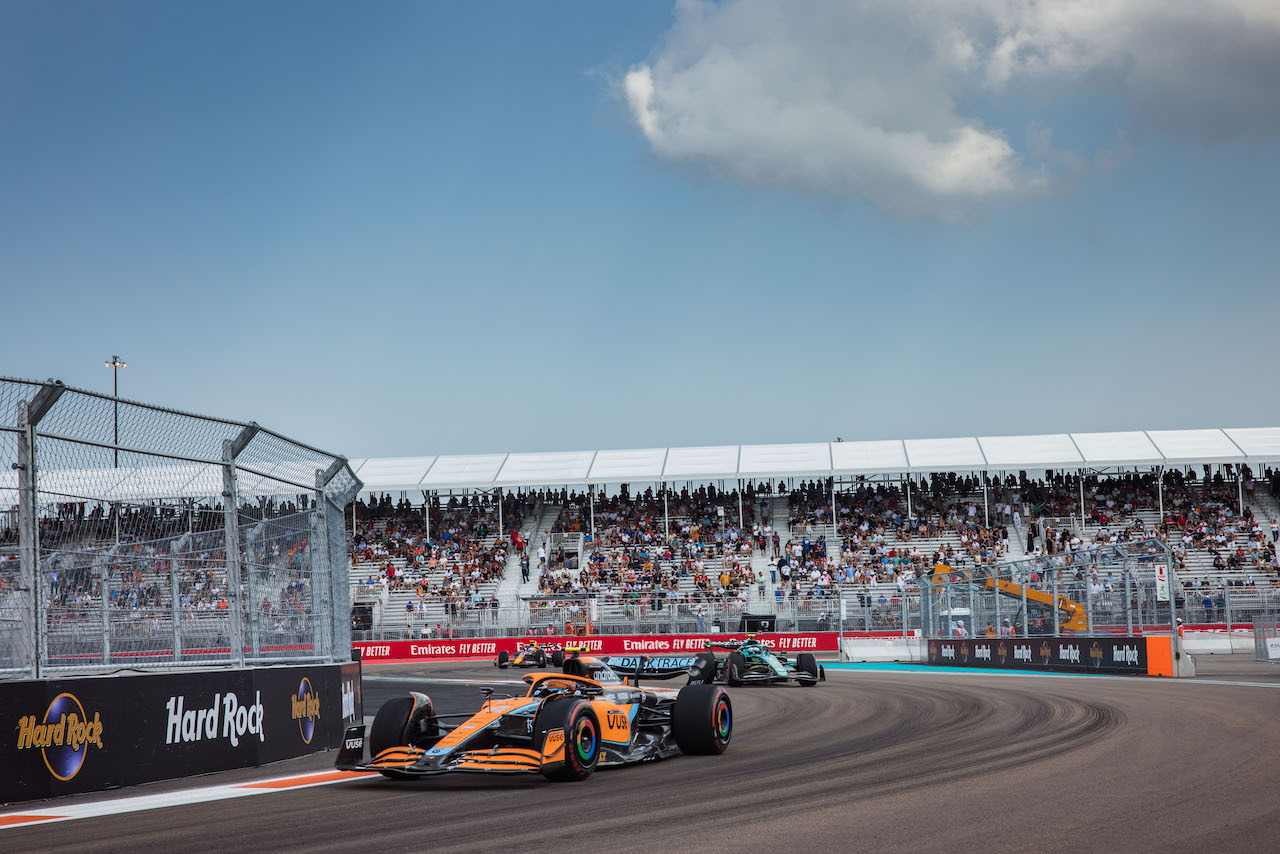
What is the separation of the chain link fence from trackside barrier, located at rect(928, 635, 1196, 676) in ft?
54.0

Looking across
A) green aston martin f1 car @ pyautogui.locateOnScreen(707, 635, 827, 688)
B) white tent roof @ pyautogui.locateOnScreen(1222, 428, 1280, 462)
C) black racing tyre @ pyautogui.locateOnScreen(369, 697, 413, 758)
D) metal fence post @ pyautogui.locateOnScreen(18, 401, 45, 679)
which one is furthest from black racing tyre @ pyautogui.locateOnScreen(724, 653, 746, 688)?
white tent roof @ pyautogui.locateOnScreen(1222, 428, 1280, 462)

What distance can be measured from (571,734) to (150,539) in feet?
11.8

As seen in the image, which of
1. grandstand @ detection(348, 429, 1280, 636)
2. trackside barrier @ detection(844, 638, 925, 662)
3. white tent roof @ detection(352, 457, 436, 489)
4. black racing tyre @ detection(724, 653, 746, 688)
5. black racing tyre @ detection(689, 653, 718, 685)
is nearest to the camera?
black racing tyre @ detection(689, 653, 718, 685)

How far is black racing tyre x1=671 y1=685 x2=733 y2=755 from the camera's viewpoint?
1099 centimetres

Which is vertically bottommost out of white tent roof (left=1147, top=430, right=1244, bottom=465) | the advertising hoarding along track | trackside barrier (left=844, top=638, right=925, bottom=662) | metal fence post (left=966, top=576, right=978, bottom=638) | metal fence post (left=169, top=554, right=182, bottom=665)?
trackside barrier (left=844, top=638, right=925, bottom=662)

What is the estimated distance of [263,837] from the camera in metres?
6.97

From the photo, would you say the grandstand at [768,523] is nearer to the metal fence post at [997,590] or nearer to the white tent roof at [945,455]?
the white tent roof at [945,455]

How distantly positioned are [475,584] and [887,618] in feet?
48.0

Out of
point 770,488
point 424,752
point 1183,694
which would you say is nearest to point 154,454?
point 424,752

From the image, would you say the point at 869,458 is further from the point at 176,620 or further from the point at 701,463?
the point at 176,620

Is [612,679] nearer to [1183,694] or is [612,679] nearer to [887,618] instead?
[1183,694]

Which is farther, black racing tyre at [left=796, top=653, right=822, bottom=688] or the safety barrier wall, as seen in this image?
the safety barrier wall

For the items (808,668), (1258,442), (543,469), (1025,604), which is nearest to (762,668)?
(808,668)

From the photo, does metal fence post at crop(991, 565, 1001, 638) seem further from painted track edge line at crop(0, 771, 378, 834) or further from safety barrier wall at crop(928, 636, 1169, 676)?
painted track edge line at crop(0, 771, 378, 834)
